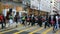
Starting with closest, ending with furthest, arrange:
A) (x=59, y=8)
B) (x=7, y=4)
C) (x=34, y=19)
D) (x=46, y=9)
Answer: (x=34, y=19) → (x=7, y=4) → (x=46, y=9) → (x=59, y=8)

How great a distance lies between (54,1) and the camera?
92000 mm

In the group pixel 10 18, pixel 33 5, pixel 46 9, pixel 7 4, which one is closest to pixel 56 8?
pixel 46 9

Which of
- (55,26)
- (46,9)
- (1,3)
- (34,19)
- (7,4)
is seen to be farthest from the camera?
(46,9)

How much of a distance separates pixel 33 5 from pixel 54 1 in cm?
3267

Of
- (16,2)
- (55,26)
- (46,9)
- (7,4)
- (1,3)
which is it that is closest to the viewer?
(55,26)

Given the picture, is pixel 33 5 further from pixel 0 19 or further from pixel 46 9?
pixel 0 19

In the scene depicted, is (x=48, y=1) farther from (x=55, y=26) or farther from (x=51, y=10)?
(x=55, y=26)

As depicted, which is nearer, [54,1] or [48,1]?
[48,1]

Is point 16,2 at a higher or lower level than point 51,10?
higher

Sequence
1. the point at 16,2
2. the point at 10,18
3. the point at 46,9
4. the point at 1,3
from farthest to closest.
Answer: the point at 46,9 < the point at 16,2 < the point at 1,3 < the point at 10,18

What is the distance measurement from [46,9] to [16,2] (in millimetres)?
35560

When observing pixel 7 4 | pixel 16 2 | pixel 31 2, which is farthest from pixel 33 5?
pixel 7 4

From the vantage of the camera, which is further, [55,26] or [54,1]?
[54,1]

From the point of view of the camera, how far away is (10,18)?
24.4 m
